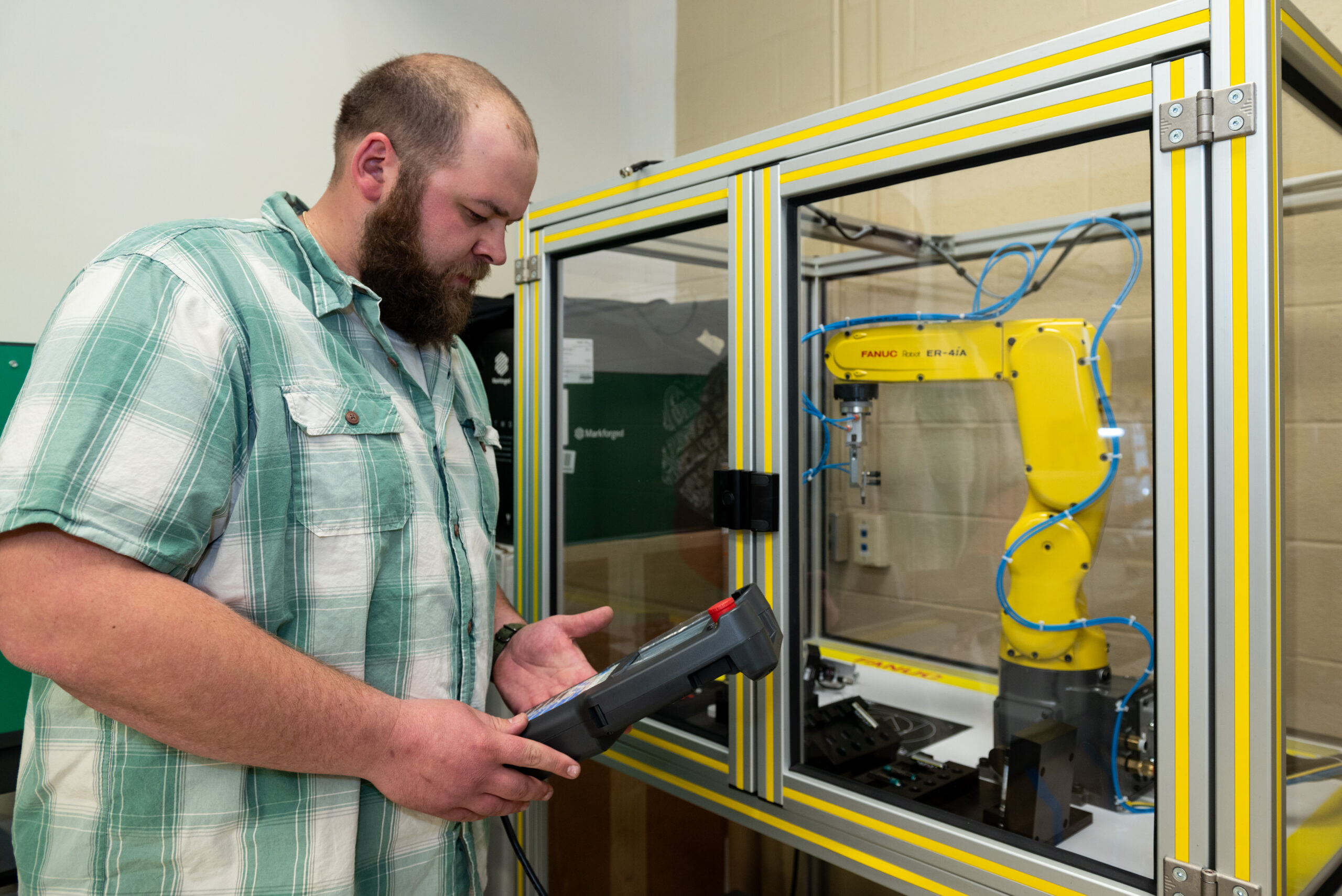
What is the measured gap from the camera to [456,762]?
2.93ft

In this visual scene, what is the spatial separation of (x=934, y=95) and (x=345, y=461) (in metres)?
0.82

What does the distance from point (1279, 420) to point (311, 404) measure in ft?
3.20

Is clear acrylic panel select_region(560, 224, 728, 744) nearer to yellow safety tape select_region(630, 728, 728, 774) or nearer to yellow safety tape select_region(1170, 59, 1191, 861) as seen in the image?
yellow safety tape select_region(630, 728, 728, 774)

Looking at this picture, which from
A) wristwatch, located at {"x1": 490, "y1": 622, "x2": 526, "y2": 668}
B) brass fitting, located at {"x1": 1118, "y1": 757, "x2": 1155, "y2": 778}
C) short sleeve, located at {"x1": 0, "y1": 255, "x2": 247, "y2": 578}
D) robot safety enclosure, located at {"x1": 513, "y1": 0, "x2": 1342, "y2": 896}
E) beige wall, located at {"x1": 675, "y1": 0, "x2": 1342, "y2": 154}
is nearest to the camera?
short sleeve, located at {"x1": 0, "y1": 255, "x2": 247, "y2": 578}

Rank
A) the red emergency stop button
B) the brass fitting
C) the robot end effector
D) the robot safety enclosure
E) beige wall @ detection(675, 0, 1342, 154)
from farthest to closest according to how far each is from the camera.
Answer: beige wall @ detection(675, 0, 1342, 154)
the robot end effector
the brass fitting
the red emergency stop button
the robot safety enclosure

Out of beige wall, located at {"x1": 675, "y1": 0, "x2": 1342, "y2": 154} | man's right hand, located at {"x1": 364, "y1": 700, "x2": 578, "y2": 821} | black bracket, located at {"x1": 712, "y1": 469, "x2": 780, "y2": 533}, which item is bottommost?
man's right hand, located at {"x1": 364, "y1": 700, "x2": 578, "y2": 821}

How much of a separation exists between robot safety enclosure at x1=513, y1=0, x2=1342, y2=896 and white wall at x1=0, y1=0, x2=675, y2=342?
0.82 metres

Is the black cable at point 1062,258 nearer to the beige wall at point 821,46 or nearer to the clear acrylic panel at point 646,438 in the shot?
the clear acrylic panel at point 646,438

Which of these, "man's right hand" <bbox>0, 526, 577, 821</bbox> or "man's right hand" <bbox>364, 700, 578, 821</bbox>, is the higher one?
"man's right hand" <bbox>0, 526, 577, 821</bbox>

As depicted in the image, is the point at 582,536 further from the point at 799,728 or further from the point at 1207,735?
the point at 1207,735

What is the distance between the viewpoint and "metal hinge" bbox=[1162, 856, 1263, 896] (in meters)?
0.82

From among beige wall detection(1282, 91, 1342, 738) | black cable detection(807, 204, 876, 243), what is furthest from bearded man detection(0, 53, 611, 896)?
beige wall detection(1282, 91, 1342, 738)

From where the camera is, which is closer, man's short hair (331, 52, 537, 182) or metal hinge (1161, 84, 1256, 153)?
metal hinge (1161, 84, 1256, 153)

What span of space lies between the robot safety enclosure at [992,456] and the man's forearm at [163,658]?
60 cm
